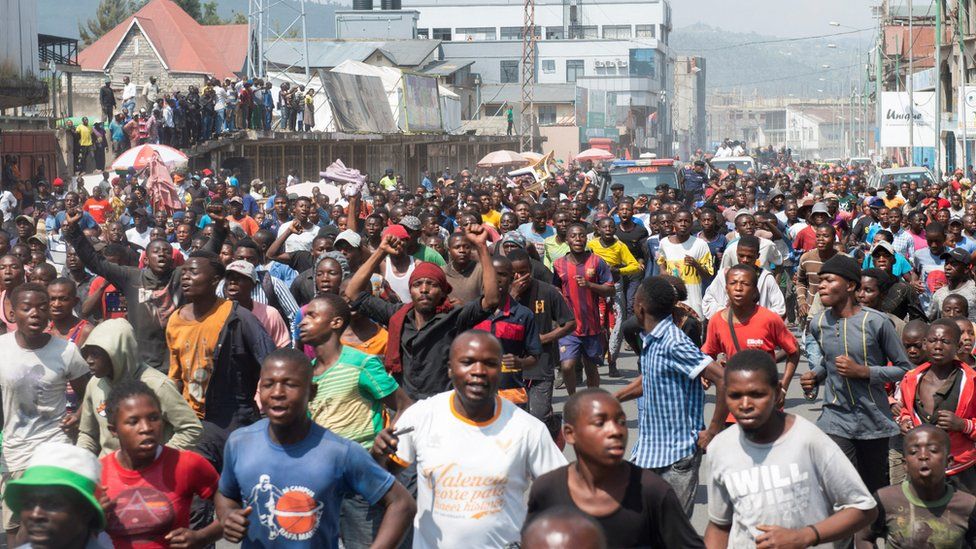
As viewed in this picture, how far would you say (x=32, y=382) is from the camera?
671cm

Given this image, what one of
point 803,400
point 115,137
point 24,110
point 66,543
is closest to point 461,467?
point 66,543

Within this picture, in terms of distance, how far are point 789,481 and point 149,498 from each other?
80.9 inches

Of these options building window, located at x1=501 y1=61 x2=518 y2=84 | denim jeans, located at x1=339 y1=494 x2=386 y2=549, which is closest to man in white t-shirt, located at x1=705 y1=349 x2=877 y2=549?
denim jeans, located at x1=339 y1=494 x2=386 y2=549

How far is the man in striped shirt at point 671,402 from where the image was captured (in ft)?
21.8

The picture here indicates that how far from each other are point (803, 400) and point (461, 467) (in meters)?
8.28

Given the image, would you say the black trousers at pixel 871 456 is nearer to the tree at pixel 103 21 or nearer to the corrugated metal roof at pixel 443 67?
the corrugated metal roof at pixel 443 67

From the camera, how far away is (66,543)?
405 centimetres

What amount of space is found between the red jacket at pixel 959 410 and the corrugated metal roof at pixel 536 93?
260ft

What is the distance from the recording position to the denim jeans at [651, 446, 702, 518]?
6637 mm

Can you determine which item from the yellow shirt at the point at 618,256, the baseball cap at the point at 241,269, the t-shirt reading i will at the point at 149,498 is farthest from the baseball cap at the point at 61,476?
the yellow shirt at the point at 618,256

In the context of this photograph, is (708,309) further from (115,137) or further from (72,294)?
(115,137)

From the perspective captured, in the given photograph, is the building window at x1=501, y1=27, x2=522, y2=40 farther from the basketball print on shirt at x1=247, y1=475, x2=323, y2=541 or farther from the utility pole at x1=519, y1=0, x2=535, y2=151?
the basketball print on shirt at x1=247, y1=475, x2=323, y2=541

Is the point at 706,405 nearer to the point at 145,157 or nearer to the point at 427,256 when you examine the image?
the point at 427,256

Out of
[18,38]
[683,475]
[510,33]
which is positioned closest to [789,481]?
[683,475]
